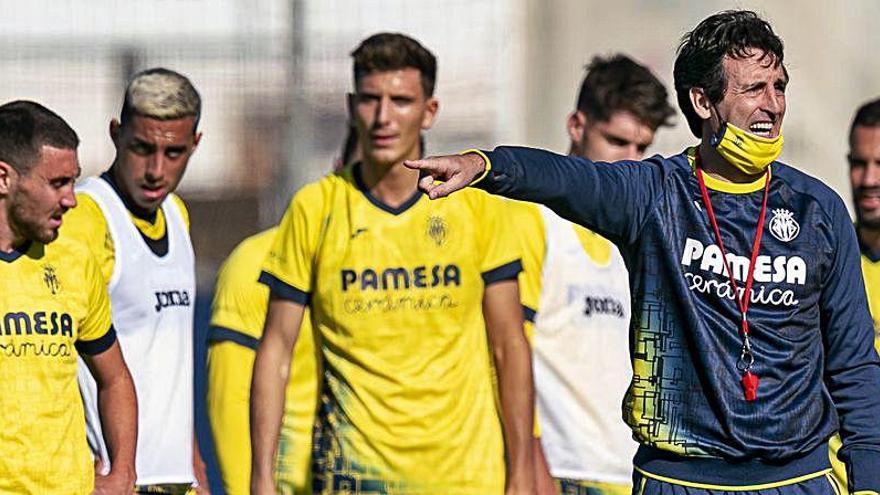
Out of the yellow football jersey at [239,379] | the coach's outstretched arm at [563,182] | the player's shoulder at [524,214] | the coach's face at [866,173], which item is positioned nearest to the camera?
the coach's outstretched arm at [563,182]

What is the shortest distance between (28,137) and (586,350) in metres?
2.46

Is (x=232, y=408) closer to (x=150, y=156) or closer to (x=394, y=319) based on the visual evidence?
(x=394, y=319)

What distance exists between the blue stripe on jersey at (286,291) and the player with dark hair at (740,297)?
6.28 ft

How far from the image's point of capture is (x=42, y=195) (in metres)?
5.24

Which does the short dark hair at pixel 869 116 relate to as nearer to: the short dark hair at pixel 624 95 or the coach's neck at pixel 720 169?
the short dark hair at pixel 624 95

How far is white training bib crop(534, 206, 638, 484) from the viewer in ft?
22.4

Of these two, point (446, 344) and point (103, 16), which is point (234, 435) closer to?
point (446, 344)

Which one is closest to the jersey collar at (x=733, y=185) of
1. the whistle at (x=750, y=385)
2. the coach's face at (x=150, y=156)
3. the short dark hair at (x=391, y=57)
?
the whistle at (x=750, y=385)

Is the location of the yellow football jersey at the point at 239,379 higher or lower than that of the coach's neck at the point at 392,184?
lower

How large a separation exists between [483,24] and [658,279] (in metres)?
6.80

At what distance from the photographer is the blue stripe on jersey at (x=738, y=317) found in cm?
452

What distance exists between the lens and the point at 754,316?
4523 mm

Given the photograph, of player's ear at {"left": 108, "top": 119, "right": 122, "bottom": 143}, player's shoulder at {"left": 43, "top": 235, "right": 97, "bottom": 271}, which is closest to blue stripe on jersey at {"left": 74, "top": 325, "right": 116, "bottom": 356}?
player's shoulder at {"left": 43, "top": 235, "right": 97, "bottom": 271}

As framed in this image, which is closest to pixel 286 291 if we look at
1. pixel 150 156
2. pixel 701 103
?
pixel 150 156
